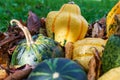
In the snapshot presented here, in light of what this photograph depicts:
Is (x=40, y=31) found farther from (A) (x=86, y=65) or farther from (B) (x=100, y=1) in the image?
(B) (x=100, y=1)

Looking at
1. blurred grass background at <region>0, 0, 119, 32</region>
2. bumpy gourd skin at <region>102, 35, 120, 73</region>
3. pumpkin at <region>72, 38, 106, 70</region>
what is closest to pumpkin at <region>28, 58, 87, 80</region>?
bumpy gourd skin at <region>102, 35, 120, 73</region>

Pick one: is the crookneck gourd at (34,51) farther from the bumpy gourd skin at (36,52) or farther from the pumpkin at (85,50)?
the pumpkin at (85,50)

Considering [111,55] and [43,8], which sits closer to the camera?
[111,55]

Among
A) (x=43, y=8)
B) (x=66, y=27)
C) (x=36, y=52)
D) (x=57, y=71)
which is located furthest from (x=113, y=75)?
(x=43, y=8)

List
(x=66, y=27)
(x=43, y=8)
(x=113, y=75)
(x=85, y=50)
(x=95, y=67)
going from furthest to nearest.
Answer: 1. (x=43, y=8)
2. (x=66, y=27)
3. (x=85, y=50)
4. (x=95, y=67)
5. (x=113, y=75)

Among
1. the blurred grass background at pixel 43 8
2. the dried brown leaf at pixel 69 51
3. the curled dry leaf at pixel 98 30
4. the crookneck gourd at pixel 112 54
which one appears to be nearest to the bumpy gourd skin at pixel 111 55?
the crookneck gourd at pixel 112 54

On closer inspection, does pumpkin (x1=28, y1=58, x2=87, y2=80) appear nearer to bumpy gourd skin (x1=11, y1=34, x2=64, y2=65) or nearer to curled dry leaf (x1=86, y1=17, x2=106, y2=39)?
bumpy gourd skin (x1=11, y1=34, x2=64, y2=65)

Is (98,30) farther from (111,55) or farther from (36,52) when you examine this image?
(111,55)
